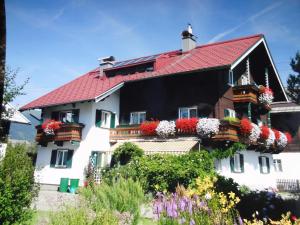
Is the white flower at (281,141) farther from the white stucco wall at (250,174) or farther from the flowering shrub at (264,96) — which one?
the flowering shrub at (264,96)

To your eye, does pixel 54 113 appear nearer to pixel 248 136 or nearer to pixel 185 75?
pixel 185 75

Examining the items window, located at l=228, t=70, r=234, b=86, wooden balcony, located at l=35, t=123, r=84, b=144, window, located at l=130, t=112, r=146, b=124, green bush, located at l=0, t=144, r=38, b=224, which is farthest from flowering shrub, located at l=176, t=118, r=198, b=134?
green bush, located at l=0, t=144, r=38, b=224

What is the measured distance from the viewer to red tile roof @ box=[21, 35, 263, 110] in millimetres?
21908

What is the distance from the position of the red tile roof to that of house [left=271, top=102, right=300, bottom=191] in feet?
35.4

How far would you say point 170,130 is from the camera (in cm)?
2084

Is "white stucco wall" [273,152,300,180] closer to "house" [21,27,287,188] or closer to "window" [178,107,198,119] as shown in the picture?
"house" [21,27,287,188]

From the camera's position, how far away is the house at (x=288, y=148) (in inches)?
1202

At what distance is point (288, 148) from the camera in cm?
3156

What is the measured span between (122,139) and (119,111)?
10.3 feet

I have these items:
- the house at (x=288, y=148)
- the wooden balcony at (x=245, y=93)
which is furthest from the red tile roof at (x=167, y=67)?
the house at (x=288, y=148)

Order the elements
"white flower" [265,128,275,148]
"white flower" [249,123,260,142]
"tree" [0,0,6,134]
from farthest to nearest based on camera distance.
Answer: "white flower" [265,128,275,148], "white flower" [249,123,260,142], "tree" [0,0,6,134]

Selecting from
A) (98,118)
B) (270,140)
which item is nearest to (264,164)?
(270,140)

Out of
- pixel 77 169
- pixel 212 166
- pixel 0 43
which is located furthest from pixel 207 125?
pixel 0 43

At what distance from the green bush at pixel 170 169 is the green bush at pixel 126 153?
4.84ft
